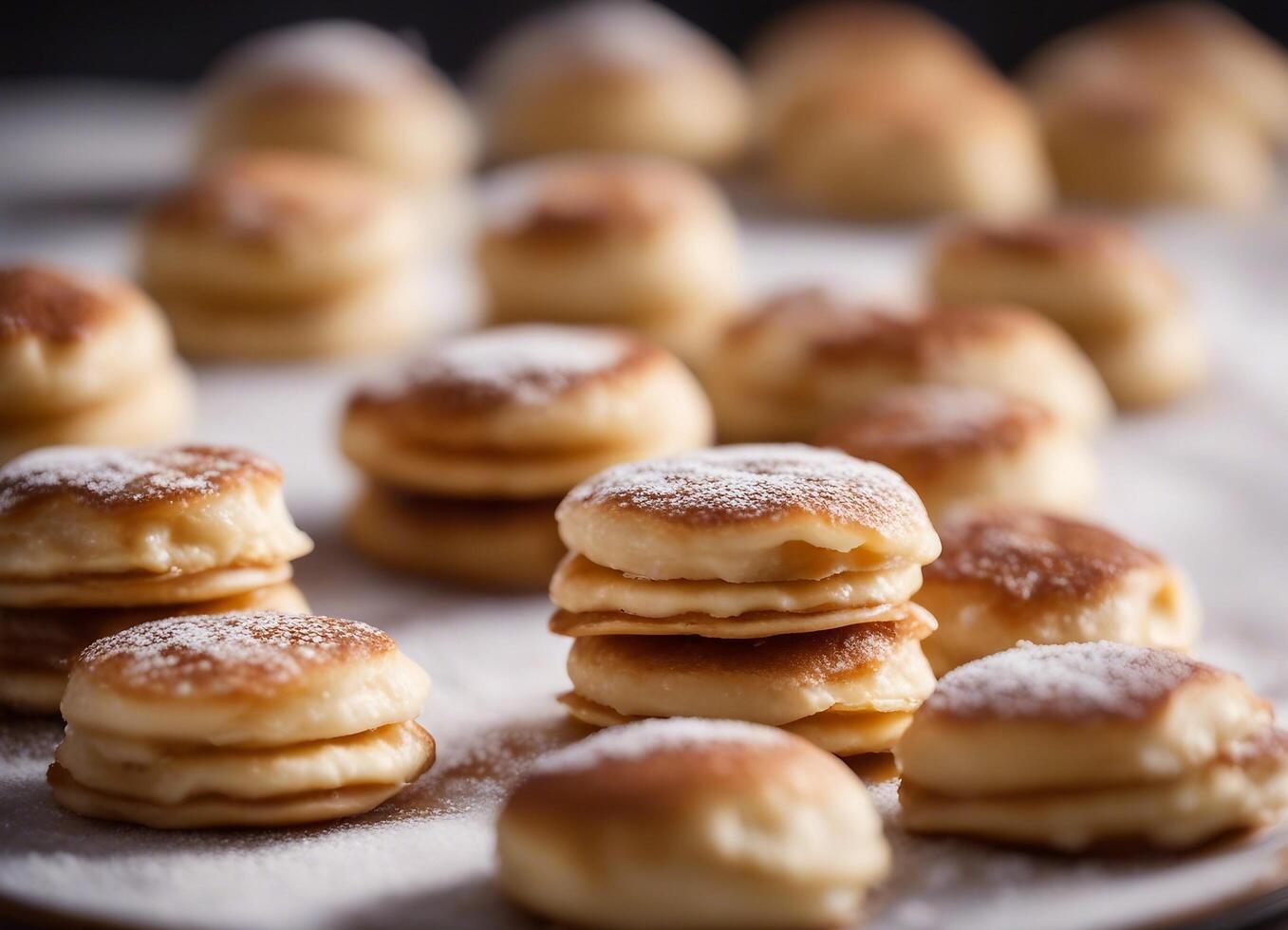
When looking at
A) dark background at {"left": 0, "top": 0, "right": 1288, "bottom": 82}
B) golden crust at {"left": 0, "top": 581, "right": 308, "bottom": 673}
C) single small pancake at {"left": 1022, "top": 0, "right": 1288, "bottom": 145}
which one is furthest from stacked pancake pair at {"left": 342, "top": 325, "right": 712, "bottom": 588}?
dark background at {"left": 0, "top": 0, "right": 1288, "bottom": 82}

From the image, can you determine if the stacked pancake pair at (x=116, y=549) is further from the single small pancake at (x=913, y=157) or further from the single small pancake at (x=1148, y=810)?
the single small pancake at (x=913, y=157)

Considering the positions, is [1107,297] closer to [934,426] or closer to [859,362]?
[859,362]

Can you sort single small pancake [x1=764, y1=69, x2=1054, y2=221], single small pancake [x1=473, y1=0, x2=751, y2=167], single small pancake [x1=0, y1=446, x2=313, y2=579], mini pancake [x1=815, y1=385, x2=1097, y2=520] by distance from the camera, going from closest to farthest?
1. single small pancake [x1=0, y1=446, x2=313, y2=579]
2. mini pancake [x1=815, y1=385, x2=1097, y2=520]
3. single small pancake [x1=764, y1=69, x2=1054, y2=221]
4. single small pancake [x1=473, y1=0, x2=751, y2=167]

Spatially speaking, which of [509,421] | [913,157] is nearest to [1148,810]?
[509,421]

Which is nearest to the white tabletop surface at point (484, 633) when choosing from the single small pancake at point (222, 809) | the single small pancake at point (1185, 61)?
the single small pancake at point (222, 809)

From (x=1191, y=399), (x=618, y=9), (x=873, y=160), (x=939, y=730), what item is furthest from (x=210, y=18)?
(x=939, y=730)

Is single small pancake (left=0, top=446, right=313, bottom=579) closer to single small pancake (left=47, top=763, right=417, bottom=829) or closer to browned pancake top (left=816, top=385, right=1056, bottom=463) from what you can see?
single small pancake (left=47, top=763, right=417, bottom=829)

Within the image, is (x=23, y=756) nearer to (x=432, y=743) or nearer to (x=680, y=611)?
(x=432, y=743)
